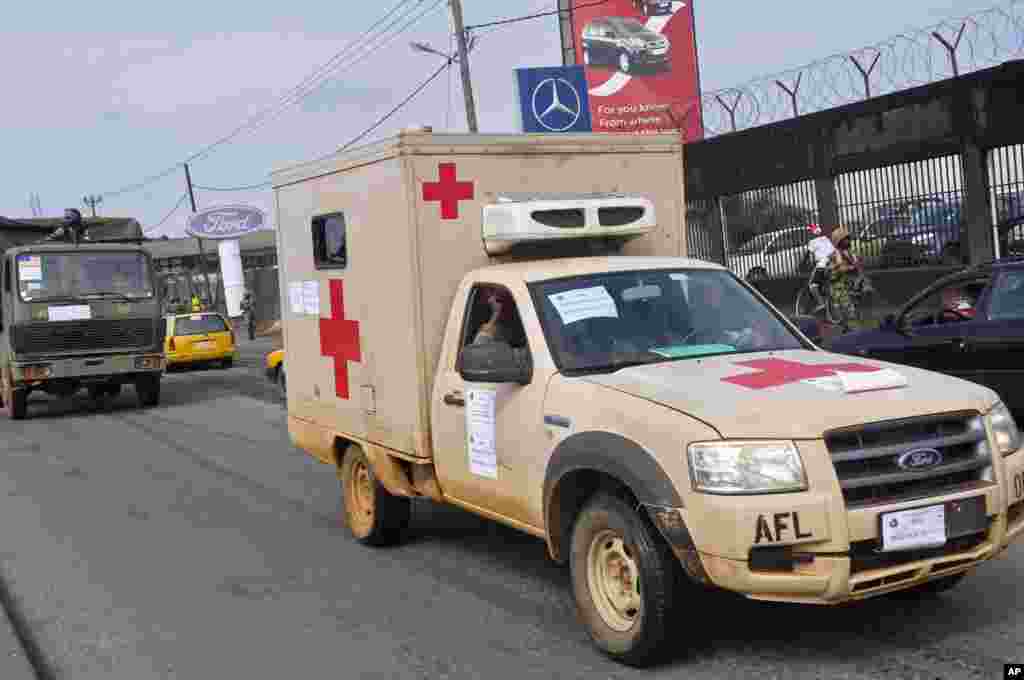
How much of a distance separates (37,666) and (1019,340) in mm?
7166

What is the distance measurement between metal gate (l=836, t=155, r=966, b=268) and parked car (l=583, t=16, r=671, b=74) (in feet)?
43.7

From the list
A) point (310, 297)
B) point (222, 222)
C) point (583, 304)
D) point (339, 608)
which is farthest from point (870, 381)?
point (222, 222)

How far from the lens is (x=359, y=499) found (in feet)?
25.6

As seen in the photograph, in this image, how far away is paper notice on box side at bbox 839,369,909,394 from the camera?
4668 mm

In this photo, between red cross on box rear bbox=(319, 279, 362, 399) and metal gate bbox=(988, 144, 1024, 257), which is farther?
metal gate bbox=(988, 144, 1024, 257)

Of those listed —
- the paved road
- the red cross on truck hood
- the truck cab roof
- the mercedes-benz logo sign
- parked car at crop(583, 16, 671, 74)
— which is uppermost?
parked car at crop(583, 16, 671, 74)

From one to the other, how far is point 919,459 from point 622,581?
1348 mm

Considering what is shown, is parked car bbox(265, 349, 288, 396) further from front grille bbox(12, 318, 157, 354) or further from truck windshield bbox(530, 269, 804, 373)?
truck windshield bbox(530, 269, 804, 373)

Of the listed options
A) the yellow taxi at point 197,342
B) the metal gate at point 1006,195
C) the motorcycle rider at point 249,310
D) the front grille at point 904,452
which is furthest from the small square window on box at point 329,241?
the motorcycle rider at point 249,310

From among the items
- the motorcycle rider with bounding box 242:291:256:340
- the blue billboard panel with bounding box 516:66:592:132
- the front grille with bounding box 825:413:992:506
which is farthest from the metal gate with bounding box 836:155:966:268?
the motorcycle rider with bounding box 242:291:256:340

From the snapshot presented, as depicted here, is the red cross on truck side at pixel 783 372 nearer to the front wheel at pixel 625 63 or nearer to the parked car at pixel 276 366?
the parked car at pixel 276 366

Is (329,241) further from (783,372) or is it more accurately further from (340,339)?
(783,372)

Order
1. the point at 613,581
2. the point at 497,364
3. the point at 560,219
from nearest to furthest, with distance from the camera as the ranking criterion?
the point at 613,581 < the point at 497,364 < the point at 560,219

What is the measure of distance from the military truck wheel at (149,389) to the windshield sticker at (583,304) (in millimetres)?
14022
